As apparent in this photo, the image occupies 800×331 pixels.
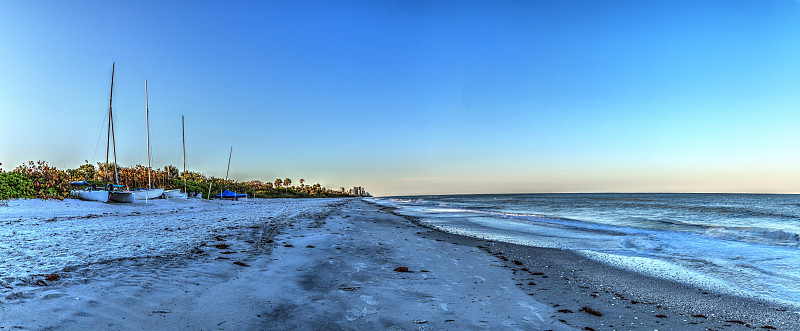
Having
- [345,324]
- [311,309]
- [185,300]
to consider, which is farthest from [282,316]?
[185,300]

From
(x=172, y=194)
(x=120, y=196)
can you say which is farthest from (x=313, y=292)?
(x=172, y=194)

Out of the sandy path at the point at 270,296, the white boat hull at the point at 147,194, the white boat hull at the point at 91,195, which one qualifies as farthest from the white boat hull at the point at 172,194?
the sandy path at the point at 270,296

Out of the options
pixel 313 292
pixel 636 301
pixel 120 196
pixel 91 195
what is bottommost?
pixel 636 301

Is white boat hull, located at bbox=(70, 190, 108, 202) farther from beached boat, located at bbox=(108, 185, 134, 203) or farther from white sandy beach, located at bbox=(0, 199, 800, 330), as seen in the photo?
white sandy beach, located at bbox=(0, 199, 800, 330)

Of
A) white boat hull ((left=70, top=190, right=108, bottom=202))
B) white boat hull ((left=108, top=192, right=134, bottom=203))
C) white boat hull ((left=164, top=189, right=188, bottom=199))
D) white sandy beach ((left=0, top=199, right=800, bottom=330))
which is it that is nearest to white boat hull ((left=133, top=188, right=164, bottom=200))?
white boat hull ((left=108, top=192, right=134, bottom=203))

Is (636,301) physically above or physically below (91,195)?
below

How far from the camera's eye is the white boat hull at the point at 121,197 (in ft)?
103

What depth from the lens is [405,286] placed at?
248 inches

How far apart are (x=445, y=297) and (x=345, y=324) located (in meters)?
2.08

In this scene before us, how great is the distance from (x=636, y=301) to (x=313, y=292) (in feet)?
18.0

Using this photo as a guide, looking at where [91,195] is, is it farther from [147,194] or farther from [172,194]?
[172,194]

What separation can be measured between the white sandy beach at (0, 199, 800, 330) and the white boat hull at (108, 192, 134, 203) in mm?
26533

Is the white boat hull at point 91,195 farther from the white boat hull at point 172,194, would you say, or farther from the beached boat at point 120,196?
the white boat hull at point 172,194

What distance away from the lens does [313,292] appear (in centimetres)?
544
